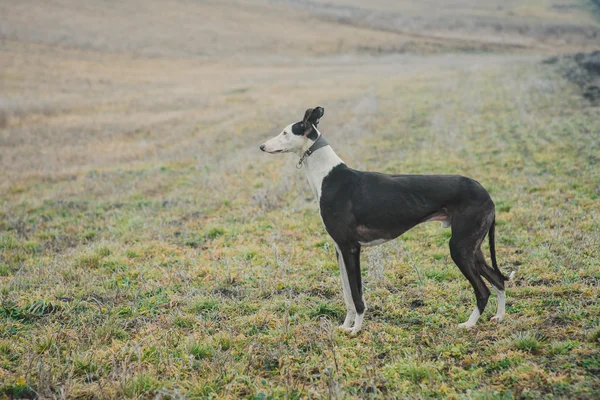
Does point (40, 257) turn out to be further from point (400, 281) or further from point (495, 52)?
point (495, 52)

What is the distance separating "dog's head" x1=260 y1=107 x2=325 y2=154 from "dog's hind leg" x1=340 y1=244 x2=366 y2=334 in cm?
149

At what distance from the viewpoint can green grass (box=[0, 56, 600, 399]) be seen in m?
4.41

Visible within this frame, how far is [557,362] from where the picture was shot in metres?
4.42

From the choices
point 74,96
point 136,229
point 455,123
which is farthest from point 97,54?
point 136,229

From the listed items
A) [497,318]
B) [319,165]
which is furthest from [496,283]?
[319,165]

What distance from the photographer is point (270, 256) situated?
7820mm

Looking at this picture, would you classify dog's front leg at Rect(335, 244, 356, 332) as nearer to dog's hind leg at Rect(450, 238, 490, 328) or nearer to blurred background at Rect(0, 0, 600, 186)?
dog's hind leg at Rect(450, 238, 490, 328)

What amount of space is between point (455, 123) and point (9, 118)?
77.4 ft

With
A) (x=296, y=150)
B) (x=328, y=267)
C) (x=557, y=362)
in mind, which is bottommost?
(x=328, y=267)

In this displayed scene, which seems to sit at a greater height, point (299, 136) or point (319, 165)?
point (299, 136)

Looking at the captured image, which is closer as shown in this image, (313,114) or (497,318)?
(497,318)

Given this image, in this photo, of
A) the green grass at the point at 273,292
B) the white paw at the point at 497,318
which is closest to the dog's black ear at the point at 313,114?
the green grass at the point at 273,292

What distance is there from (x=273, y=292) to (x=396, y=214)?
2263 mm

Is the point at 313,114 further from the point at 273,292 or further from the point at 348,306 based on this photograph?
the point at 273,292
